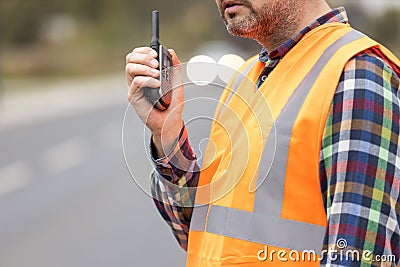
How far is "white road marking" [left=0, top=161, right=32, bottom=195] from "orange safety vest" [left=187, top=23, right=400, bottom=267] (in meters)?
10.1

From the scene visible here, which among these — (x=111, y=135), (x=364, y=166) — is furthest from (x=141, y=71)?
(x=111, y=135)

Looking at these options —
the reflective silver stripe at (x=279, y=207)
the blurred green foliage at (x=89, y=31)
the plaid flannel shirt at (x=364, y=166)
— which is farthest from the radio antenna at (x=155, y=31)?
the blurred green foliage at (x=89, y=31)

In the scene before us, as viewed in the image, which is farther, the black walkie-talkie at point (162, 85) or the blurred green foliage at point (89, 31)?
the blurred green foliage at point (89, 31)

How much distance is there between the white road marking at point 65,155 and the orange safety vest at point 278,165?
39.1 ft

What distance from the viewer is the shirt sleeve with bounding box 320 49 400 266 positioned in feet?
5.78

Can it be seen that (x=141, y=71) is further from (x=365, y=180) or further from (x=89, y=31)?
(x=89, y=31)

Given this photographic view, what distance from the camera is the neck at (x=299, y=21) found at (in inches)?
81.5

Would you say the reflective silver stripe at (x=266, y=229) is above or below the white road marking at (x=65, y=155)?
above

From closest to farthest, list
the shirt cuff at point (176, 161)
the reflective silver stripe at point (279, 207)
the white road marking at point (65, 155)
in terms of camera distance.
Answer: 1. the reflective silver stripe at point (279, 207)
2. the shirt cuff at point (176, 161)
3. the white road marking at point (65, 155)

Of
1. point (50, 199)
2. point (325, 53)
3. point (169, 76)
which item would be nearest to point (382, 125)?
point (325, 53)

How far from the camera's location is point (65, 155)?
16.1 meters

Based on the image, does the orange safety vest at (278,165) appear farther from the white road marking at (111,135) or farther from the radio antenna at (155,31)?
the white road marking at (111,135)

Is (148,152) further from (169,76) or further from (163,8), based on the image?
(163,8)

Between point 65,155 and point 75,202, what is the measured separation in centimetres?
506
